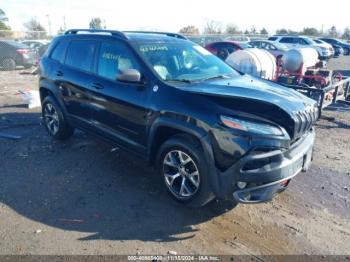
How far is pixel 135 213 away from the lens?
12.0 ft

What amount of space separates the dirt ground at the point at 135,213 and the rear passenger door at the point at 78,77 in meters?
0.74

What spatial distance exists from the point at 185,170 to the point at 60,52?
3.33 m

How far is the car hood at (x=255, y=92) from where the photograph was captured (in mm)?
3342

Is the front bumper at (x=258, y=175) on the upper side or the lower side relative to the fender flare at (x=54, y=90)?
lower

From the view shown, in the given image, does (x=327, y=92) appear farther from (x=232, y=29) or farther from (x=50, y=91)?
(x=232, y=29)

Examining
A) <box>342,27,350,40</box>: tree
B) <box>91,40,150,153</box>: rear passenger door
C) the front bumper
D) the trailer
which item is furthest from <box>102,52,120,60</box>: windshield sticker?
<box>342,27,350,40</box>: tree

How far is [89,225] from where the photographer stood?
343 cm

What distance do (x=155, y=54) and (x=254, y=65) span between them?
4683mm

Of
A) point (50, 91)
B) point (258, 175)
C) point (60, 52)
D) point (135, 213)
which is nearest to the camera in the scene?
point (258, 175)

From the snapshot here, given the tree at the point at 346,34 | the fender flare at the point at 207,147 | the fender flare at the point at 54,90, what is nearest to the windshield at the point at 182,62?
the fender flare at the point at 207,147

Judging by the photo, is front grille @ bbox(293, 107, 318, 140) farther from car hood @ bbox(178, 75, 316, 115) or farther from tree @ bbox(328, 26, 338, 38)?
tree @ bbox(328, 26, 338, 38)

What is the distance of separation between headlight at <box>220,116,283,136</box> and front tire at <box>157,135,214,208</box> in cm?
46

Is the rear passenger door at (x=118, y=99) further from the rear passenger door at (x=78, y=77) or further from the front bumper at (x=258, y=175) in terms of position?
the front bumper at (x=258, y=175)

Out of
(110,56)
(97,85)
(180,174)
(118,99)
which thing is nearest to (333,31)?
(110,56)
